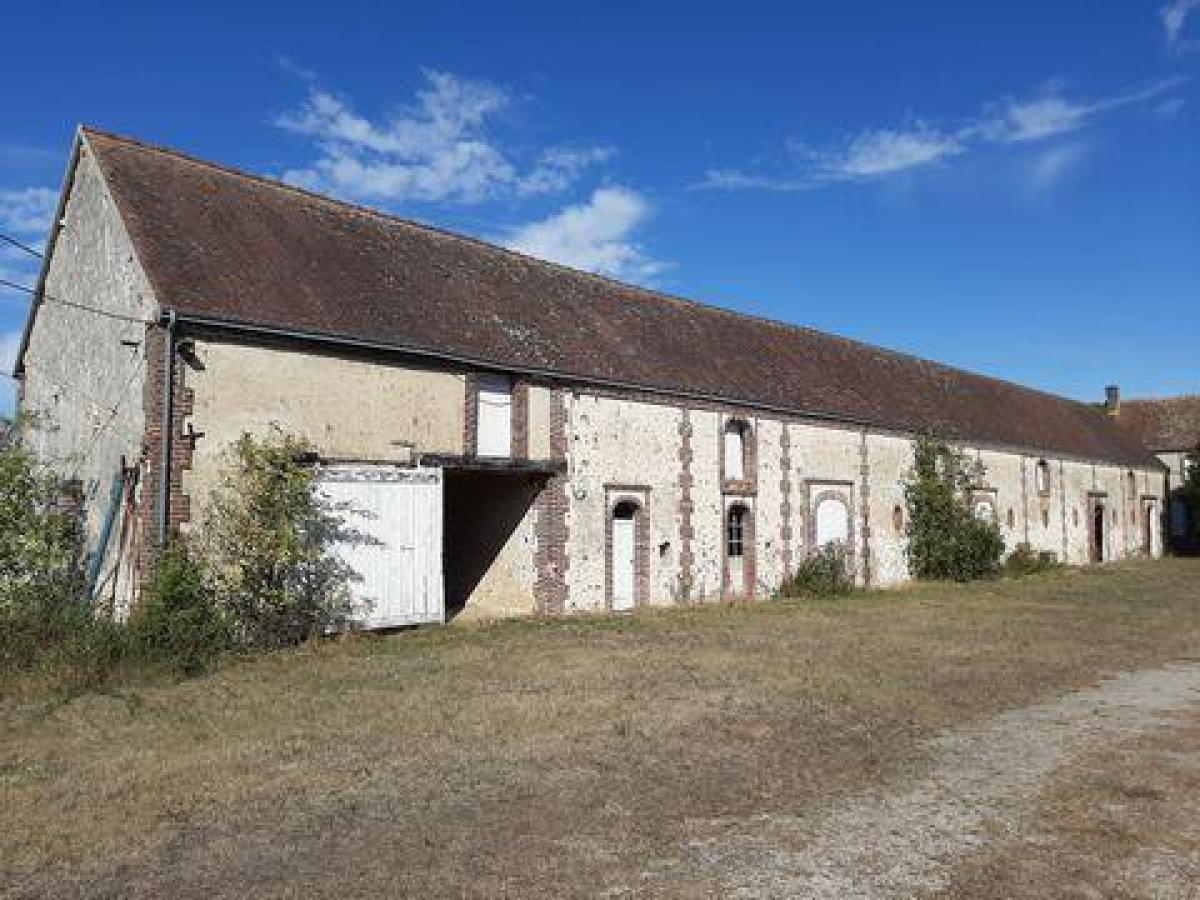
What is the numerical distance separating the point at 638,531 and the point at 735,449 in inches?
139

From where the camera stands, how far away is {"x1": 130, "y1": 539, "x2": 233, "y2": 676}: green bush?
10109mm

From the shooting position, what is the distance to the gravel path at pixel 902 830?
457cm

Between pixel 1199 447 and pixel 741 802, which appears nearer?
pixel 741 802

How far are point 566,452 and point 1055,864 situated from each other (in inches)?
472

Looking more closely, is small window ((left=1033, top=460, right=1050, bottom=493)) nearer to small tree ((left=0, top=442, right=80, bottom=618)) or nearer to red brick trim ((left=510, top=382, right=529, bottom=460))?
red brick trim ((left=510, top=382, right=529, bottom=460))

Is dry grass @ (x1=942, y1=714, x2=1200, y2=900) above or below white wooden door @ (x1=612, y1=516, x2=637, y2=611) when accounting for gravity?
below

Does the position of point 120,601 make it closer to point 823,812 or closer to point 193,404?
point 193,404

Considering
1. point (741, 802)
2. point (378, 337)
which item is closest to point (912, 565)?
point (378, 337)

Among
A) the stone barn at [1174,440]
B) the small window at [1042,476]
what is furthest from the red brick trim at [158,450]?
the stone barn at [1174,440]

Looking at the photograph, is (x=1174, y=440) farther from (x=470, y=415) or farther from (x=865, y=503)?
(x=470, y=415)

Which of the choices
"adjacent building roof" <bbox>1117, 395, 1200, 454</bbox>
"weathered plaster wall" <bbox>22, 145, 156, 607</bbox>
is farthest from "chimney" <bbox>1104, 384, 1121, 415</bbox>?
"weathered plaster wall" <bbox>22, 145, 156, 607</bbox>

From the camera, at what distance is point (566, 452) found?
639 inches

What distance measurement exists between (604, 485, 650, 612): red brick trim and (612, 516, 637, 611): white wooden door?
0.07 metres

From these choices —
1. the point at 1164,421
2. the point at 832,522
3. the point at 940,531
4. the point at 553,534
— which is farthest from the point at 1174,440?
the point at 553,534
